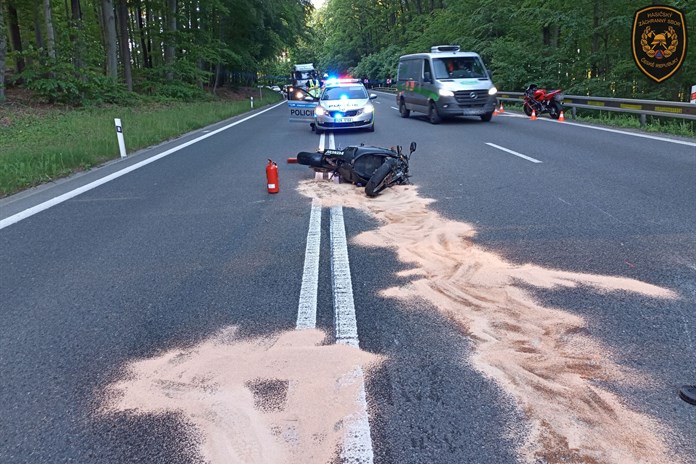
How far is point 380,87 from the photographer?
75688mm

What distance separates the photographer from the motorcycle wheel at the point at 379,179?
7.43 m

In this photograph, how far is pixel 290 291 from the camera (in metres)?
4.11

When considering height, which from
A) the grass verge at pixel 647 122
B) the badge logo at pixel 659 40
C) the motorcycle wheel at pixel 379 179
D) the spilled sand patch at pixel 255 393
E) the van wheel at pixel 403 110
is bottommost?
the spilled sand patch at pixel 255 393

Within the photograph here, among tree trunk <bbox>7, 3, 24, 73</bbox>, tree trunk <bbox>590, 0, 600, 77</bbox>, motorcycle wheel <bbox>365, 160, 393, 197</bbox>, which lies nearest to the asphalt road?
Answer: motorcycle wheel <bbox>365, 160, 393, 197</bbox>

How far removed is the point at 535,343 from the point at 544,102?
18.4 metres

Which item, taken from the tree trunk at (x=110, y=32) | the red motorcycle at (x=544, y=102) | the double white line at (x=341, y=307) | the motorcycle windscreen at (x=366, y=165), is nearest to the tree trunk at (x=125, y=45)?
the tree trunk at (x=110, y=32)

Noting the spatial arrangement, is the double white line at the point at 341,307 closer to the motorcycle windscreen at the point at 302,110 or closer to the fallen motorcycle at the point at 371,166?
the fallen motorcycle at the point at 371,166

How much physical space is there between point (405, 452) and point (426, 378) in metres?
0.61

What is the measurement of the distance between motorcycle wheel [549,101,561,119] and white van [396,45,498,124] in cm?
239

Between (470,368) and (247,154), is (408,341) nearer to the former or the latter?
(470,368)

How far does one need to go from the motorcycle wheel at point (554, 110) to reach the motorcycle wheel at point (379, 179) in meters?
13.6

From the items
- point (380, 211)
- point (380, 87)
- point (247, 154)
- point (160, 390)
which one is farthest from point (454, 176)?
point (380, 87)

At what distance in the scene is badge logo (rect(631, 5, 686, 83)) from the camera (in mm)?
17031

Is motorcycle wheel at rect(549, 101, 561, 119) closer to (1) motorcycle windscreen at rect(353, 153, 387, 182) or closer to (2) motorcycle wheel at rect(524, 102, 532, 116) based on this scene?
(2) motorcycle wheel at rect(524, 102, 532, 116)
